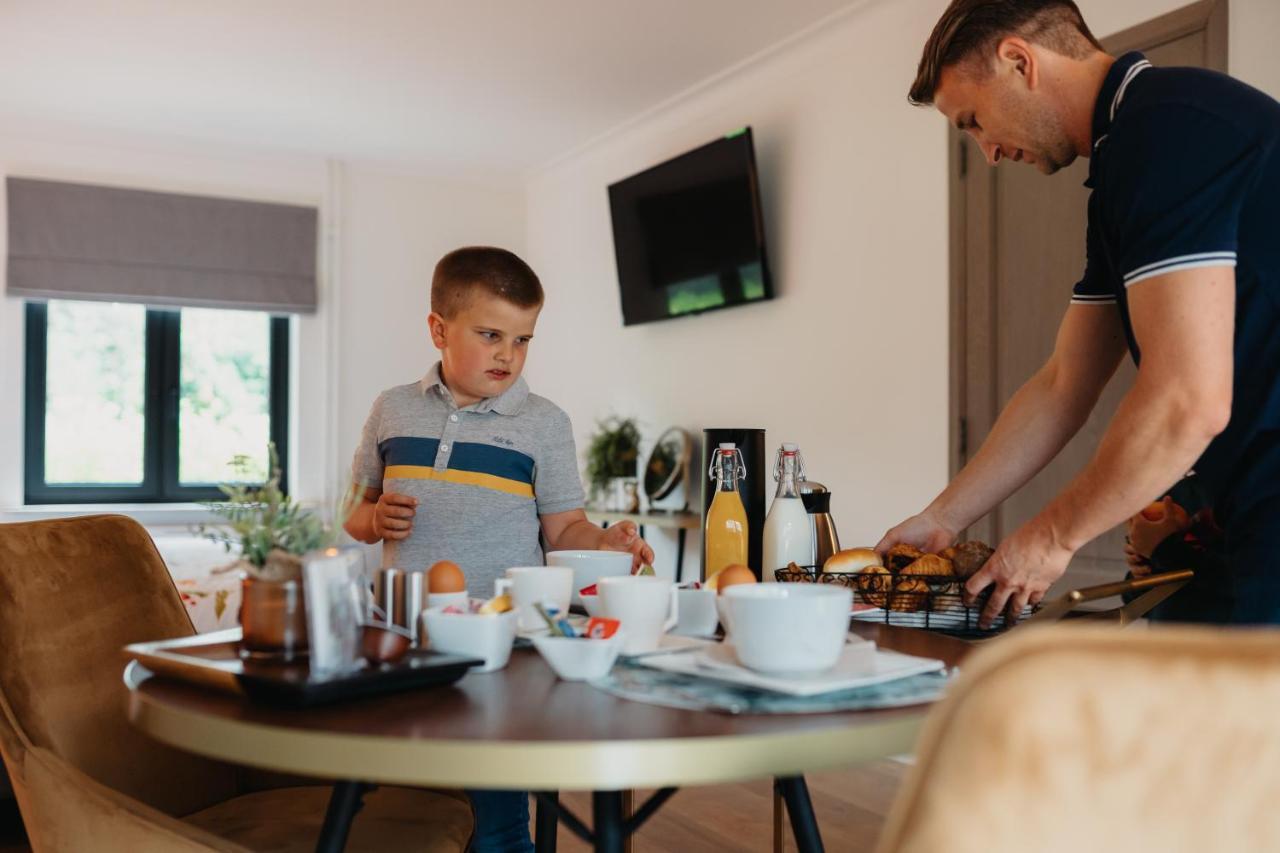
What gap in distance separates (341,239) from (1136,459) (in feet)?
17.9

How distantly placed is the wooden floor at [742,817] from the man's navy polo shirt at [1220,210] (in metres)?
1.78

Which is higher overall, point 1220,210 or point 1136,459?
point 1220,210

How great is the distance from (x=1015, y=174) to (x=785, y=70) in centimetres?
130

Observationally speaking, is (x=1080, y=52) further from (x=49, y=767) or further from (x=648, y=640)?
(x=49, y=767)

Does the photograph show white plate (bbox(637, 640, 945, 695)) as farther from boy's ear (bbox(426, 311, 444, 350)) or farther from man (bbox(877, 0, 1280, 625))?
boy's ear (bbox(426, 311, 444, 350))

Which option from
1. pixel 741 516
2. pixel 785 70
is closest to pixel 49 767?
pixel 741 516

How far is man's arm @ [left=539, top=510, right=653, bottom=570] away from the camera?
1.57 meters

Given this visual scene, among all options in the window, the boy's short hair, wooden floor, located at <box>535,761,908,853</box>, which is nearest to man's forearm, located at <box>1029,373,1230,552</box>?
the boy's short hair

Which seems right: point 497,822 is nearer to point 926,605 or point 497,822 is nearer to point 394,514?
point 394,514

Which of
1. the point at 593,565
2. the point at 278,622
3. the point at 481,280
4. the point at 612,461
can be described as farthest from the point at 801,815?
the point at 612,461

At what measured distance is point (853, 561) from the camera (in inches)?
54.7

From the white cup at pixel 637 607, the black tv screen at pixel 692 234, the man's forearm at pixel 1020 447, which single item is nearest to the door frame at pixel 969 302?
the black tv screen at pixel 692 234

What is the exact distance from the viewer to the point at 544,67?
15.0ft

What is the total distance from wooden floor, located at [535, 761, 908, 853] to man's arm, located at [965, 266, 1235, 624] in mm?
1672
